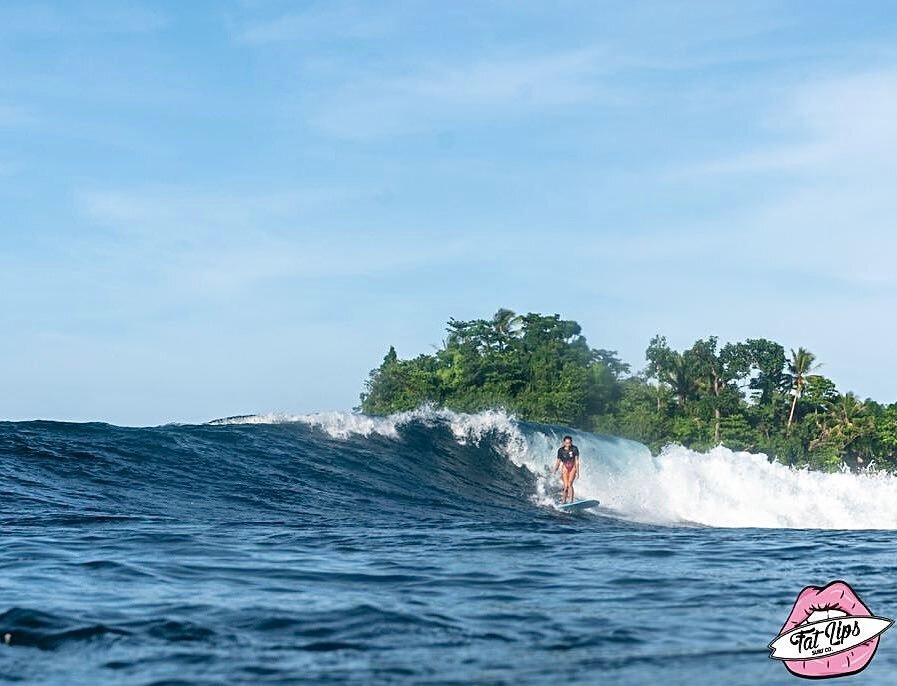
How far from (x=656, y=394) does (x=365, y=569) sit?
52.0 metres

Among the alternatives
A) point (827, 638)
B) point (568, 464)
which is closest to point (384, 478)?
point (568, 464)

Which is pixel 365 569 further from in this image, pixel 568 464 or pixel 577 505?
pixel 568 464

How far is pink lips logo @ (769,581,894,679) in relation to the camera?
260 inches

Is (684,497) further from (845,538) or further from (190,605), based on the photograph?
(190,605)

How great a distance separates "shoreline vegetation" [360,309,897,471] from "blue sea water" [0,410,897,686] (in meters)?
36.1

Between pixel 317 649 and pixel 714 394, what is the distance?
58.0 meters

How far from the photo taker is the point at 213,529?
13.4 m

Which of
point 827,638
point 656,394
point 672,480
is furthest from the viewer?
point 656,394

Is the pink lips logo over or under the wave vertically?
under

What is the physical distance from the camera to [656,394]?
200 feet

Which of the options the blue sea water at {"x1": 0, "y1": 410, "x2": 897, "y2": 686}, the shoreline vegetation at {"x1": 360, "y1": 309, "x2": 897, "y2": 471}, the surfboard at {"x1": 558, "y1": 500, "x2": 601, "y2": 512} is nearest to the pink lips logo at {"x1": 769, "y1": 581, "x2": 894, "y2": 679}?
the blue sea water at {"x1": 0, "y1": 410, "x2": 897, "y2": 686}

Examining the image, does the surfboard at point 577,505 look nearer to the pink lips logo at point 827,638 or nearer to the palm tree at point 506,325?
the pink lips logo at point 827,638

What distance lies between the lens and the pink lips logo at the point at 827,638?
21.7 ft

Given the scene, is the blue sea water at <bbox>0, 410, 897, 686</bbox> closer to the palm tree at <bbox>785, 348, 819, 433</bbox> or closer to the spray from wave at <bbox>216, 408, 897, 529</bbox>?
the spray from wave at <bbox>216, 408, 897, 529</bbox>
